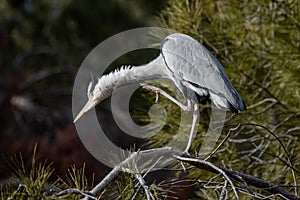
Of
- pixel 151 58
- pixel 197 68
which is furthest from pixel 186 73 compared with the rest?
pixel 151 58

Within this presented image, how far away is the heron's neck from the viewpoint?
750mm

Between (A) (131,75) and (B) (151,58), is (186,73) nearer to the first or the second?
(A) (131,75)

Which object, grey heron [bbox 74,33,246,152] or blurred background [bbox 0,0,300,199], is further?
blurred background [bbox 0,0,300,199]

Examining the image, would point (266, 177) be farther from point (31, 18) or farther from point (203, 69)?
point (31, 18)

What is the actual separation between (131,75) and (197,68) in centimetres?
8

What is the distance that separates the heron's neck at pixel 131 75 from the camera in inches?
29.5

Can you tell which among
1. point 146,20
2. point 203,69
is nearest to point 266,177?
point 203,69

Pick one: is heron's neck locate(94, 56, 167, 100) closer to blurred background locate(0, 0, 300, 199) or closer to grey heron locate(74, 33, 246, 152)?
grey heron locate(74, 33, 246, 152)

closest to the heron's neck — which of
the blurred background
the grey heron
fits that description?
the grey heron

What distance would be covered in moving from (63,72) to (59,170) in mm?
1021

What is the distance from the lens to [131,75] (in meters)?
0.75

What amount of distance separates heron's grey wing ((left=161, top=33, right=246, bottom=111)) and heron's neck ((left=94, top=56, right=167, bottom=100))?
0.04 ft

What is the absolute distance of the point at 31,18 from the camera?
3.42 m

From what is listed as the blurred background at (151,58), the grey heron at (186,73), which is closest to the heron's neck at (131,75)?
the grey heron at (186,73)
